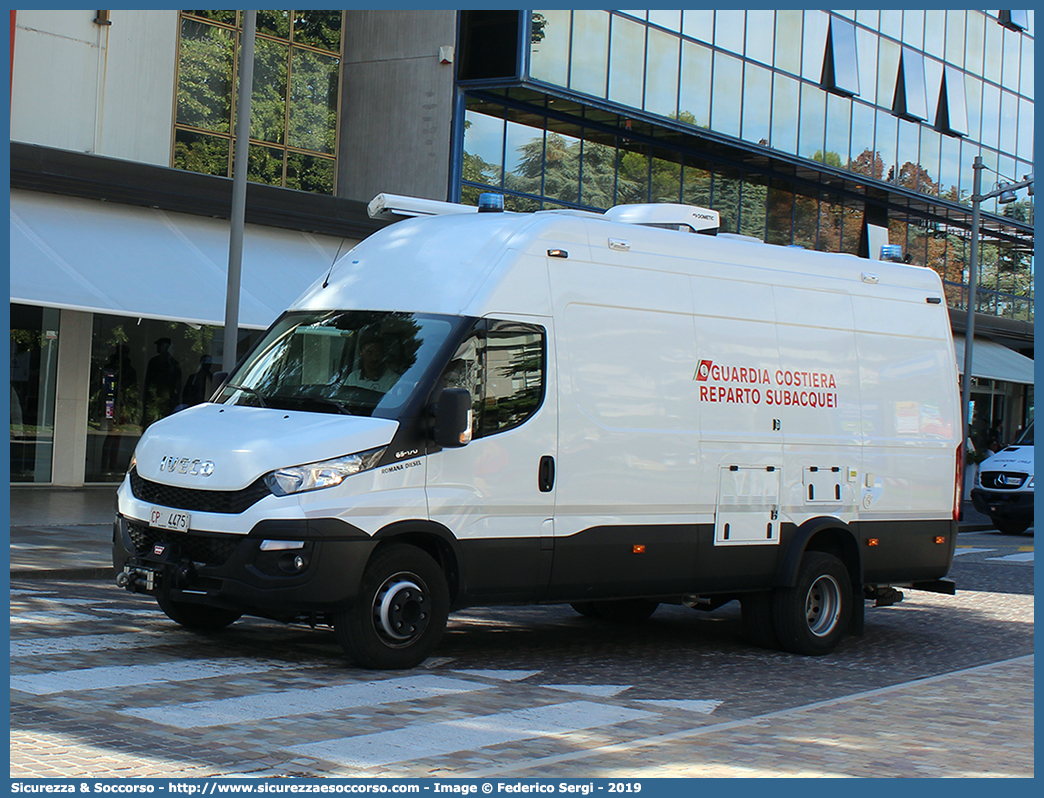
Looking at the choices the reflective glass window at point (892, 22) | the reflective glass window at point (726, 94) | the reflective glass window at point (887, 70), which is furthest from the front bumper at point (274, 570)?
the reflective glass window at point (892, 22)

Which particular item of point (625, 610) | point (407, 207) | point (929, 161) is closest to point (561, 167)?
point (929, 161)

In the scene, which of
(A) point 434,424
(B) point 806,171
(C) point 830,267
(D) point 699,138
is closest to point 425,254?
(A) point 434,424

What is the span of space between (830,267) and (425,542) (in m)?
4.27

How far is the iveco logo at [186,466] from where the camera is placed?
26.0 ft

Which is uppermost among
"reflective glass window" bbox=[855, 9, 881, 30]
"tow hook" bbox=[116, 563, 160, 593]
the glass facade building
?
"reflective glass window" bbox=[855, 9, 881, 30]

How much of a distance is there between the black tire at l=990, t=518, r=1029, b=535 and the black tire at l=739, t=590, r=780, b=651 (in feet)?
52.9

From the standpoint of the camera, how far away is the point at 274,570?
7.73 meters

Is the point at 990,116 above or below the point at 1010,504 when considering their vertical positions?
above

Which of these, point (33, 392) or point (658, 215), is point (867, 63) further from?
point (658, 215)

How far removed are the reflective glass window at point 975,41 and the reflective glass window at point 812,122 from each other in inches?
311

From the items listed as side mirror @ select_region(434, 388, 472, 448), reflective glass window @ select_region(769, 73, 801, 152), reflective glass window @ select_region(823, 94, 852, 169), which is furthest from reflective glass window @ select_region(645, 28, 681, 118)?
side mirror @ select_region(434, 388, 472, 448)

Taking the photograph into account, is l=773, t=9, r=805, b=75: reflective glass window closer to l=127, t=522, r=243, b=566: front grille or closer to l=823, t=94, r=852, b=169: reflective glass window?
l=823, t=94, r=852, b=169: reflective glass window

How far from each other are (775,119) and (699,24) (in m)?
3.15

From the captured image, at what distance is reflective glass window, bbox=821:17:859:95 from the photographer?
2978 cm
